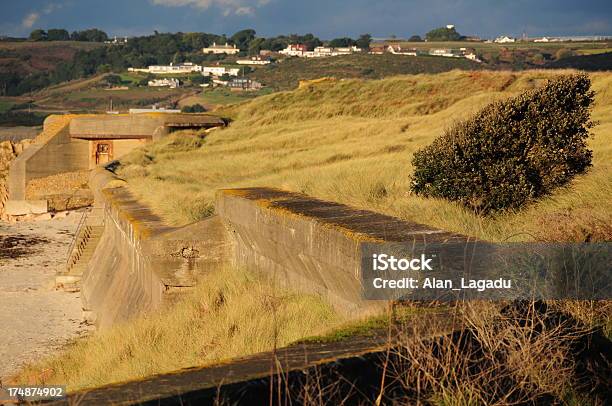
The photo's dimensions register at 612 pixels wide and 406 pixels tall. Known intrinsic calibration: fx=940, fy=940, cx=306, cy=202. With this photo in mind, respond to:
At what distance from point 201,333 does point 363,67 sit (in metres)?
84.6

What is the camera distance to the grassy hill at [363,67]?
86.8 m

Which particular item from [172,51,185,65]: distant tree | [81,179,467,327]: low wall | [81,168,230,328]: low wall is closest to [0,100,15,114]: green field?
[172,51,185,65]: distant tree

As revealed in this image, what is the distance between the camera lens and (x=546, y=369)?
15.9 ft

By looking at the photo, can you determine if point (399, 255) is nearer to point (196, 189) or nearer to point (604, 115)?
point (196, 189)

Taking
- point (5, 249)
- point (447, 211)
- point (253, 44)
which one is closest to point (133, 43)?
point (253, 44)

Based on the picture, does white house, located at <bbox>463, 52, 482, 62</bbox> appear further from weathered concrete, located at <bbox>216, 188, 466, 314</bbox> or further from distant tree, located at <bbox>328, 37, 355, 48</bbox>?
weathered concrete, located at <bbox>216, 188, 466, 314</bbox>

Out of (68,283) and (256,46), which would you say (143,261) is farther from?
(256,46)

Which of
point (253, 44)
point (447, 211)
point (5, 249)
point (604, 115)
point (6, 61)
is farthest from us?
point (253, 44)

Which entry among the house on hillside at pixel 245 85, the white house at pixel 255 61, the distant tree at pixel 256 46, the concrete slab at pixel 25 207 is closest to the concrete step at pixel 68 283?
the concrete slab at pixel 25 207

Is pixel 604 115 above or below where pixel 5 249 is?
above

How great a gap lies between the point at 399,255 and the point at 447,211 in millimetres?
4310

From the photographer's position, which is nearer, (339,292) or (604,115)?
(339,292)

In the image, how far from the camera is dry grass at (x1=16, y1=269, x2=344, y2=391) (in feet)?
23.5

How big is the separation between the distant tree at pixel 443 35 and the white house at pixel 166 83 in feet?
194
